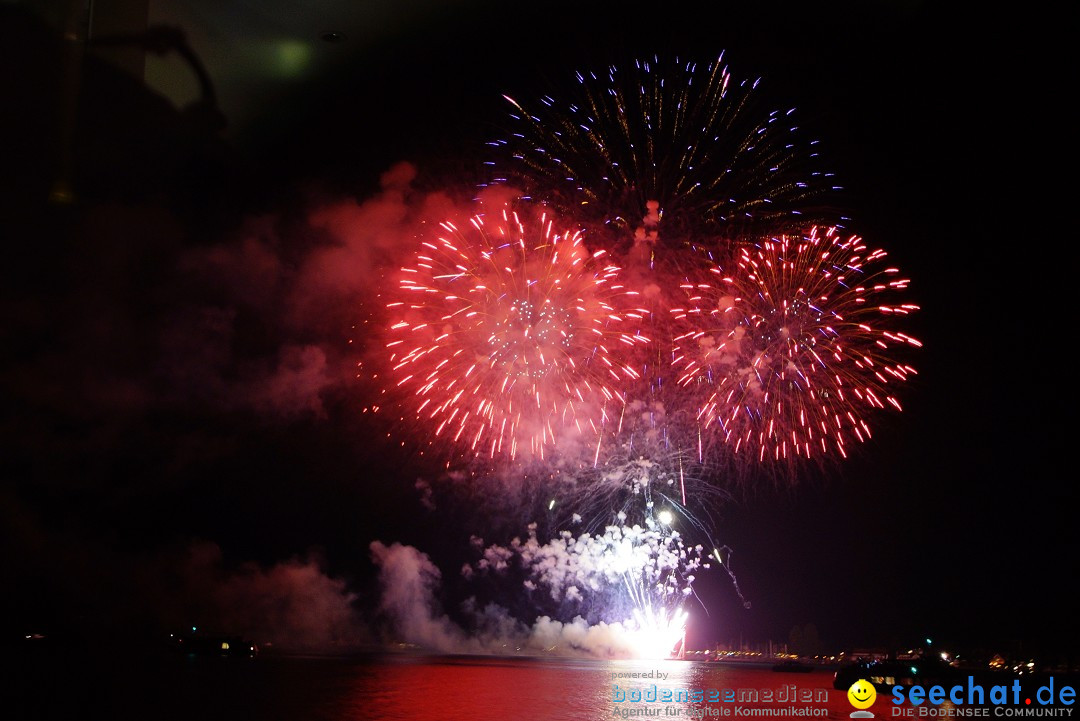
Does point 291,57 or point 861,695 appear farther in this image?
point 861,695

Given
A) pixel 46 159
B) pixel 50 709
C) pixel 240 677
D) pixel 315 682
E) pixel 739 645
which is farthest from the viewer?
pixel 739 645

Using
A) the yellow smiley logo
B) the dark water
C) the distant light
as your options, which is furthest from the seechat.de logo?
the distant light

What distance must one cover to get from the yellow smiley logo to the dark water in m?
0.30

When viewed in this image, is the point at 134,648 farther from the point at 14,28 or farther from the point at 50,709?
the point at 14,28

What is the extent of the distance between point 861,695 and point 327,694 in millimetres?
11493

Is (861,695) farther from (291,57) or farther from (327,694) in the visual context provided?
(291,57)

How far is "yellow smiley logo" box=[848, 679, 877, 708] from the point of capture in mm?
16922

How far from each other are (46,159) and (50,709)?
366 inches

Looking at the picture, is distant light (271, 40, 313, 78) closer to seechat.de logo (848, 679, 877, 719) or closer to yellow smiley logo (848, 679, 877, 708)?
seechat.de logo (848, 679, 877, 719)

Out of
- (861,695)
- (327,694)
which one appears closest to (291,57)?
(327,694)

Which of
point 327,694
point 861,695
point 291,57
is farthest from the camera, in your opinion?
point 327,694

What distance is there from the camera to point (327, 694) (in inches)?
678

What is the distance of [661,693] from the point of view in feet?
61.6

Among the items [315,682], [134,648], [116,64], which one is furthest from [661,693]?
[134,648]
